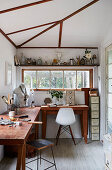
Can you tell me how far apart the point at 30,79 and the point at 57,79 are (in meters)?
0.74

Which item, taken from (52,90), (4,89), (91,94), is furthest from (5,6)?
(91,94)

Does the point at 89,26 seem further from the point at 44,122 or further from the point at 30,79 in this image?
the point at 44,122

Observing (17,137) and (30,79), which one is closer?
(17,137)

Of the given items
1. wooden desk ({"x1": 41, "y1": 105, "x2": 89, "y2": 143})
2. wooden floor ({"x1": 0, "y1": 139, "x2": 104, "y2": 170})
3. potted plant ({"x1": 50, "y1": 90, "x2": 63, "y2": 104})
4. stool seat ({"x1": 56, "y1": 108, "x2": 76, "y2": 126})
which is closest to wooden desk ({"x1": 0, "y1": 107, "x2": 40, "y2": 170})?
wooden floor ({"x1": 0, "y1": 139, "x2": 104, "y2": 170})

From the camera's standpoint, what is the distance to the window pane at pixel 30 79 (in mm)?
4695

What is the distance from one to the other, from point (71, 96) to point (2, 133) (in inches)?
104

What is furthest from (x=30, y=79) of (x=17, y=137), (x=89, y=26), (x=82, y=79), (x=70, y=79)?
(x=17, y=137)

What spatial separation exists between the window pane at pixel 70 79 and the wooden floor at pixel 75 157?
148 centimetres

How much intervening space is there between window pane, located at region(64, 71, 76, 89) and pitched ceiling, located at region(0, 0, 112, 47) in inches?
30.1

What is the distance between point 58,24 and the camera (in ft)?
11.3

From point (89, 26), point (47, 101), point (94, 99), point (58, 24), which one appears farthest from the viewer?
point (47, 101)

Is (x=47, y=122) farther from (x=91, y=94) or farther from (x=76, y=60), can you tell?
(x=76, y=60)

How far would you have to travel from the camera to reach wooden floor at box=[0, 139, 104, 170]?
296 cm

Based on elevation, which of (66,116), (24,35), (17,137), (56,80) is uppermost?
(24,35)
